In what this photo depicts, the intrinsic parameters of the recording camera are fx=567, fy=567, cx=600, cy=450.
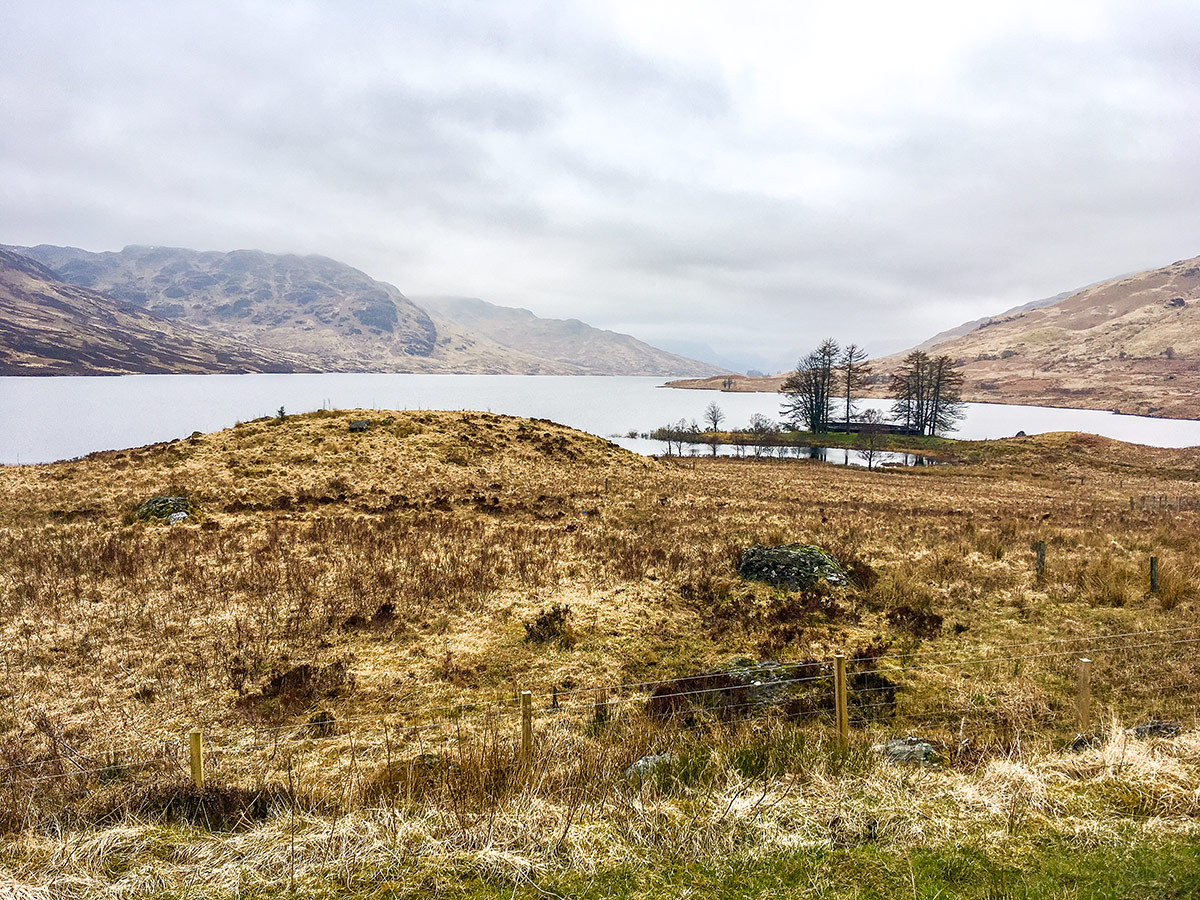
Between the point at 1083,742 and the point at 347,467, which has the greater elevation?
the point at 347,467

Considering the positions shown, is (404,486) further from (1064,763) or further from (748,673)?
(1064,763)

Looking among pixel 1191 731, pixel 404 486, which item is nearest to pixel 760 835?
pixel 1191 731

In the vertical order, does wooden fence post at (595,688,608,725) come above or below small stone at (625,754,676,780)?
below

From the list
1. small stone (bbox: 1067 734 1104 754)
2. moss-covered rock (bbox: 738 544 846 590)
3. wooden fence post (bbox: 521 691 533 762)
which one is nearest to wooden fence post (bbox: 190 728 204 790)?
wooden fence post (bbox: 521 691 533 762)

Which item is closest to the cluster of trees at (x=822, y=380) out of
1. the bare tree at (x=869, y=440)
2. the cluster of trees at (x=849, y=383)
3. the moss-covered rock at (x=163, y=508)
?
the cluster of trees at (x=849, y=383)

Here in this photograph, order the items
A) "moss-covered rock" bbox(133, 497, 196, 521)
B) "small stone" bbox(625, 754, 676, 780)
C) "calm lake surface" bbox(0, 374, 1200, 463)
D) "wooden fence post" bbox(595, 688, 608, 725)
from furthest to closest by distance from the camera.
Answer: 1. "calm lake surface" bbox(0, 374, 1200, 463)
2. "moss-covered rock" bbox(133, 497, 196, 521)
3. "wooden fence post" bbox(595, 688, 608, 725)
4. "small stone" bbox(625, 754, 676, 780)

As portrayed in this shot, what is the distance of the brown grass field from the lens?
5070 mm

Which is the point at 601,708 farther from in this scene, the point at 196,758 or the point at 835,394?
the point at 835,394

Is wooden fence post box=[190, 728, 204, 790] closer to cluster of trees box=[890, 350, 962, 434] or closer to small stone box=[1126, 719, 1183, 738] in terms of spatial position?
small stone box=[1126, 719, 1183, 738]

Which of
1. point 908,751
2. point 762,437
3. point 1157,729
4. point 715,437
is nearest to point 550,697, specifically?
point 908,751

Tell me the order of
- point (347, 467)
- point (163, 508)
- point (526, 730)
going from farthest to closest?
point (347, 467) → point (163, 508) → point (526, 730)

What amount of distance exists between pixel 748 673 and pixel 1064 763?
4.83 m

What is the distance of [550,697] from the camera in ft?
32.4

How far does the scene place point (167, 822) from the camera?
5719 mm
